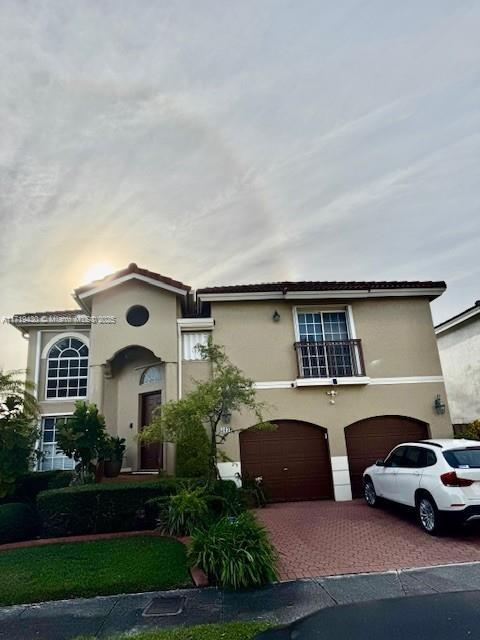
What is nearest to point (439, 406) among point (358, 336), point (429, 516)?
point (358, 336)

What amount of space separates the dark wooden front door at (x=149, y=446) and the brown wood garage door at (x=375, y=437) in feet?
20.4

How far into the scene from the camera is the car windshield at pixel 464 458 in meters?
8.09

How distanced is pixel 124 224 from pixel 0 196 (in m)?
2.98

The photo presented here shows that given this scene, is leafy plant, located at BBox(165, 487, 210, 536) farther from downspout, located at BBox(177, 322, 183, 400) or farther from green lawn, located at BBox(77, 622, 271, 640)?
downspout, located at BBox(177, 322, 183, 400)

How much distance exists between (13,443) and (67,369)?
16.7 feet

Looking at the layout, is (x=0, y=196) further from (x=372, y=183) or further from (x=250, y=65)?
(x=372, y=183)

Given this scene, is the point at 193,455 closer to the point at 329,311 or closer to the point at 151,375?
the point at 151,375

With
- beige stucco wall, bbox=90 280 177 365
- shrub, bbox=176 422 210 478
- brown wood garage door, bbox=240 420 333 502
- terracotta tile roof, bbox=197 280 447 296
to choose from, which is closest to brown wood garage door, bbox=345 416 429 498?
brown wood garage door, bbox=240 420 333 502

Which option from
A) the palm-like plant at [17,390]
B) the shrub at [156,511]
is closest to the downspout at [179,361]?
the shrub at [156,511]

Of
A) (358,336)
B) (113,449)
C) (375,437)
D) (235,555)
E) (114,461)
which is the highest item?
(358,336)

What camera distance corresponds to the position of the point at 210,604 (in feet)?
18.4

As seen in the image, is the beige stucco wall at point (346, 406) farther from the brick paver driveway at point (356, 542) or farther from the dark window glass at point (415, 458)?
the dark window glass at point (415, 458)

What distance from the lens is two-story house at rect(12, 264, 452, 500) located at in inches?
512

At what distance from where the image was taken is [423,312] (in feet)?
47.7
